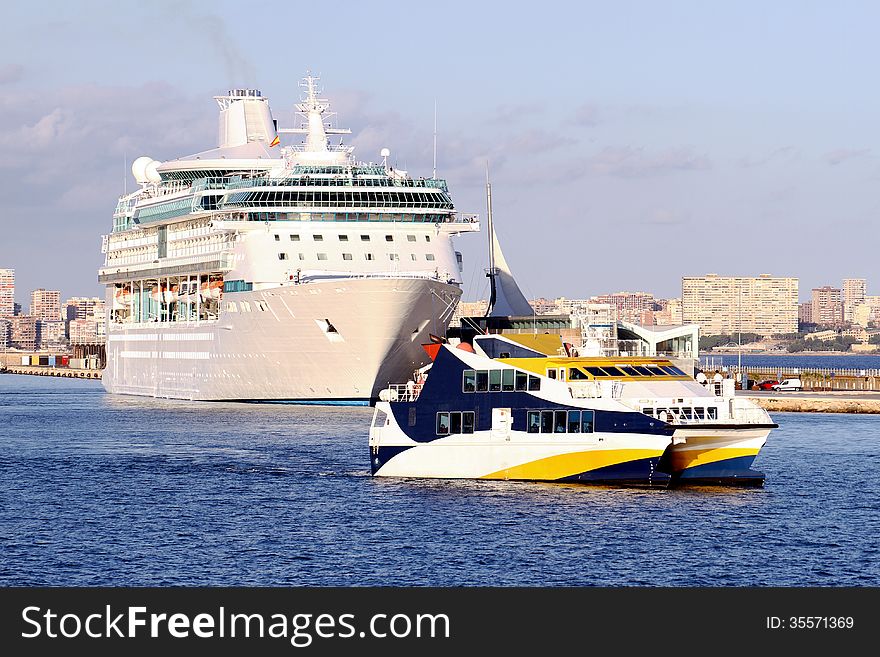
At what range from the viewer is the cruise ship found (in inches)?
2992

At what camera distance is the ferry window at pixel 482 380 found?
1658 inches

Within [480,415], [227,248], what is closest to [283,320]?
[227,248]

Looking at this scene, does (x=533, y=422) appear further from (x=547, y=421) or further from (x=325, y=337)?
(x=325, y=337)

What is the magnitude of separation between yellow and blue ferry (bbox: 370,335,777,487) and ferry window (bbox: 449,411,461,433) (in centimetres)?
4

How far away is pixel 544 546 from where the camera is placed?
3388cm

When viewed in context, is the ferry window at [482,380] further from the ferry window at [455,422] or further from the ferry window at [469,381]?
the ferry window at [455,422]

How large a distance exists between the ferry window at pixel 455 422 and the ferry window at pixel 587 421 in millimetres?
3660

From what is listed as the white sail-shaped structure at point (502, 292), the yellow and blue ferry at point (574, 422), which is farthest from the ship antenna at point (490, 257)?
the yellow and blue ferry at point (574, 422)

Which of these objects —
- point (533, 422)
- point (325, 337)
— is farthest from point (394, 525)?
point (325, 337)
